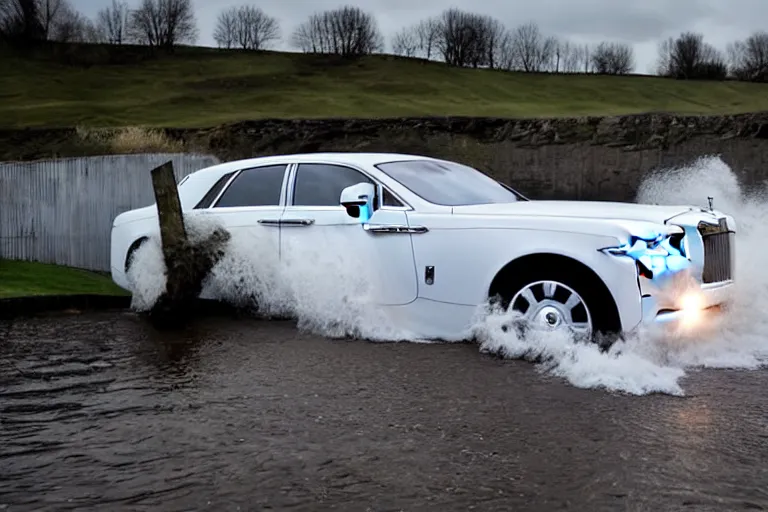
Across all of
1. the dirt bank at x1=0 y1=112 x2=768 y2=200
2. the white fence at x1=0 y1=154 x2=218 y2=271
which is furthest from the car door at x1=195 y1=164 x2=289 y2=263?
the dirt bank at x1=0 y1=112 x2=768 y2=200

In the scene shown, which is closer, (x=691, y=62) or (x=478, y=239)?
(x=478, y=239)

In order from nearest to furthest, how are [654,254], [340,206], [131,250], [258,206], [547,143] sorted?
1. [654,254]
2. [340,206]
3. [258,206]
4. [131,250]
5. [547,143]

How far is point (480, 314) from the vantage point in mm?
6766

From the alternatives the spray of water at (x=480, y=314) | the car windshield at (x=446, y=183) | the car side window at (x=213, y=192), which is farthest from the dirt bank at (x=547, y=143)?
the car side window at (x=213, y=192)

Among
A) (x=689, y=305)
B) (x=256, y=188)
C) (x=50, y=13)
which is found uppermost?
(x=50, y=13)

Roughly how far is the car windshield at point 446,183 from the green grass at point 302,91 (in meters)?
48.1

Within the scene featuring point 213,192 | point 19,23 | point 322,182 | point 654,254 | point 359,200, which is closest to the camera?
point 654,254

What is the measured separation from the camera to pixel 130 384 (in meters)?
5.83

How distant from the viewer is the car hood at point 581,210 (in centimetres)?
645

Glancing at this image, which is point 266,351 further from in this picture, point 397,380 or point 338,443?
point 338,443

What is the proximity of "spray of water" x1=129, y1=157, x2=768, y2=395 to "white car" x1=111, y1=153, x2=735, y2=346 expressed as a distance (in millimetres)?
128

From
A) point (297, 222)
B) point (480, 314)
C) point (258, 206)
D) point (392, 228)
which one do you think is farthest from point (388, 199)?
point (258, 206)

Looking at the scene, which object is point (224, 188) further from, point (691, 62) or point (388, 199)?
point (691, 62)

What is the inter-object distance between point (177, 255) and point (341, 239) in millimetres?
1883
